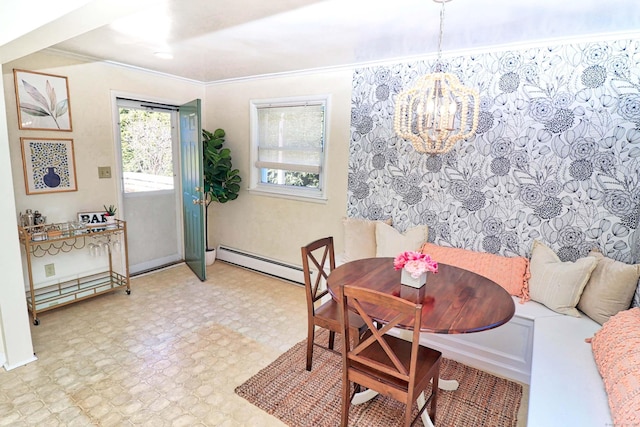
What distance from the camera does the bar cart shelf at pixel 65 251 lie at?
3.00 meters

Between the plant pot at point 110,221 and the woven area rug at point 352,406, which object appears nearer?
the woven area rug at point 352,406

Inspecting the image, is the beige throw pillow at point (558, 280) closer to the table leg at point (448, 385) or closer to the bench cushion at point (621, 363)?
the bench cushion at point (621, 363)

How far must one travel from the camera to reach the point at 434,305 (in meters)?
1.89

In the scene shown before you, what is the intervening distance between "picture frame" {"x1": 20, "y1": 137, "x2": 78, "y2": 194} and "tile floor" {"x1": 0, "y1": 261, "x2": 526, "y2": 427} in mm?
1145

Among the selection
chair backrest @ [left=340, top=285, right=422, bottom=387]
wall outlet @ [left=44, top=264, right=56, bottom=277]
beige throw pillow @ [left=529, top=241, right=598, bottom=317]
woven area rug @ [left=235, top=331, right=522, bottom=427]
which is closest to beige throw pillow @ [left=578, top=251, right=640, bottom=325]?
beige throw pillow @ [left=529, top=241, right=598, bottom=317]

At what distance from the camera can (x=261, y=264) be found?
Answer: 4430mm

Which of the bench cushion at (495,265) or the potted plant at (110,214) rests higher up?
the potted plant at (110,214)

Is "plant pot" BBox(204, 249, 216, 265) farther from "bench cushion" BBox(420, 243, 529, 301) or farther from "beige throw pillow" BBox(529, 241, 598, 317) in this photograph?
"beige throw pillow" BBox(529, 241, 598, 317)

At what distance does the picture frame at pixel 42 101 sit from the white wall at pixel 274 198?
5.50ft

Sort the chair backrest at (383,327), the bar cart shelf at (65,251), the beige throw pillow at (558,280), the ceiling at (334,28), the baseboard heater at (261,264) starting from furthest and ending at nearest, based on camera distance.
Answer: the baseboard heater at (261,264) < the bar cart shelf at (65,251) < the beige throw pillow at (558,280) < the ceiling at (334,28) < the chair backrest at (383,327)

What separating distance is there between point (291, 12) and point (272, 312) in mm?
2524

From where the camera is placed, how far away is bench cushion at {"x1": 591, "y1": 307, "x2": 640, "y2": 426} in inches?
55.2

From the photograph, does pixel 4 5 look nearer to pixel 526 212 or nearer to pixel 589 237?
pixel 526 212

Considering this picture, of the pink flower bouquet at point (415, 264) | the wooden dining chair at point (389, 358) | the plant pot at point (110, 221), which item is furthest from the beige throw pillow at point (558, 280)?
the plant pot at point (110, 221)
